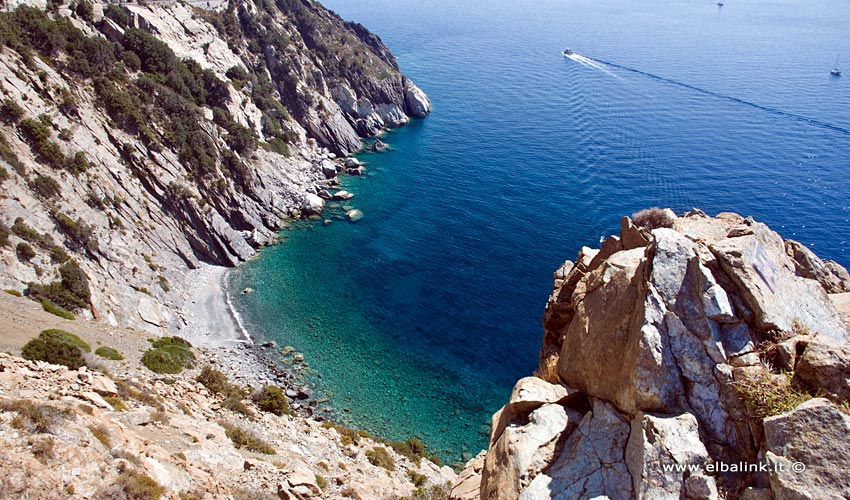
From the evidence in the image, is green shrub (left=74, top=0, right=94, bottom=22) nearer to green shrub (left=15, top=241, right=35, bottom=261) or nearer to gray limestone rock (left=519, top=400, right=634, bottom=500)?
green shrub (left=15, top=241, right=35, bottom=261)

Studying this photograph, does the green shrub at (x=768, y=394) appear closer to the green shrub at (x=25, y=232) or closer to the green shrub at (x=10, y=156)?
the green shrub at (x=25, y=232)

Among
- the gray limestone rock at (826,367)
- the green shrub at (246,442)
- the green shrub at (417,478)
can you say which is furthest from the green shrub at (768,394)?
the green shrub at (246,442)

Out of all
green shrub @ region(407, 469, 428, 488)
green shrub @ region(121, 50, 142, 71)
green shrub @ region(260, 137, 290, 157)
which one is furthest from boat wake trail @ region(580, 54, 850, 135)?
green shrub @ region(121, 50, 142, 71)

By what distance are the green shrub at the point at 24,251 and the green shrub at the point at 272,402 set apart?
24.5m

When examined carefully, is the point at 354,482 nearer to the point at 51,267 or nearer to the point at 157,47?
the point at 51,267

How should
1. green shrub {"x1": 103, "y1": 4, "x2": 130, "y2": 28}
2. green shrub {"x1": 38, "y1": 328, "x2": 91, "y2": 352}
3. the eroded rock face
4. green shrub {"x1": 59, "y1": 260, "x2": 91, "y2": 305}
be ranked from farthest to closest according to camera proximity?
green shrub {"x1": 103, "y1": 4, "x2": 130, "y2": 28} < green shrub {"x1": 59, "y1": 260, "x2": 91, "y2": 305} < green shrub {"x1": 38, "y1": 328, "x2": 91, "y2": 352} < the eroded rock face

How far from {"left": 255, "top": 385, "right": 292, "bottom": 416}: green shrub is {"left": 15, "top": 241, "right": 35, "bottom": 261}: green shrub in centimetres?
2449

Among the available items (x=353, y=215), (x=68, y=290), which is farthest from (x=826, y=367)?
(x=353, y=215)

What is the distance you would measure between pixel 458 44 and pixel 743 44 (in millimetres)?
99061

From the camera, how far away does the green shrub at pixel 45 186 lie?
161 feet

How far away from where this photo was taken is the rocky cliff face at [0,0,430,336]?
4878 cm

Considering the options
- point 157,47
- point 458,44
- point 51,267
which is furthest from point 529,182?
point 458,44

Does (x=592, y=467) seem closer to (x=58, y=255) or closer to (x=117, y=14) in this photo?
(x=58, y=255)

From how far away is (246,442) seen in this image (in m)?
29.8
